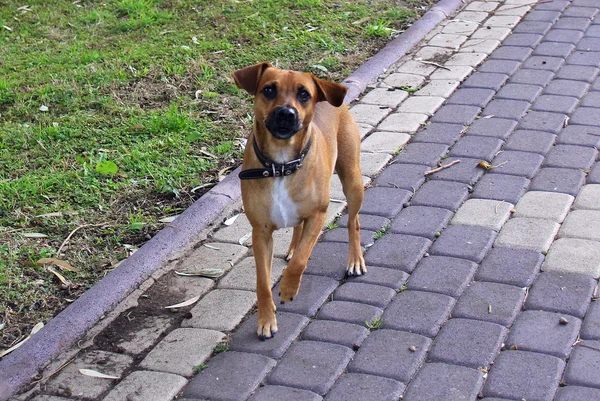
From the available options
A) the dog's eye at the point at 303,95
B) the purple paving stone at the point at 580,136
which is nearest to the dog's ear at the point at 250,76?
the dog's eye at the point at 303,95

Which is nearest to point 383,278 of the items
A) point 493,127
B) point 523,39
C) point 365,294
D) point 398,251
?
point 365,294

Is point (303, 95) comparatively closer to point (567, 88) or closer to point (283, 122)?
point (283, 122)

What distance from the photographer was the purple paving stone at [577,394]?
11.3ft

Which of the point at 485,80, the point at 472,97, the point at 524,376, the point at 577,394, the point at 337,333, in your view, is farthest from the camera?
the point at 485,80

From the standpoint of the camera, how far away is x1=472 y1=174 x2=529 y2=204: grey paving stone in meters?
5.21

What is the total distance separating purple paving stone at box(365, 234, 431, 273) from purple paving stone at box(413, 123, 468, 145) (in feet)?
4.46

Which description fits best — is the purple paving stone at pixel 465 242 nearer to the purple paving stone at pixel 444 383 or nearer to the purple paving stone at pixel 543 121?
the purple paving stone at pixel 444 383

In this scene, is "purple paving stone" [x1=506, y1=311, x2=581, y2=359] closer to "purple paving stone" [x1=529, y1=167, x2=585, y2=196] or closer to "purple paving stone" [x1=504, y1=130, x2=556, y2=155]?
"purple paving stone" [x1=529, y1=167, x2=585, y2=196]

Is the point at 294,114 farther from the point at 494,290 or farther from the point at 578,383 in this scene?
the point at 578,383

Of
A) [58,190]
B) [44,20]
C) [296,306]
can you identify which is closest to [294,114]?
[296,306]

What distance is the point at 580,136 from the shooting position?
591cm

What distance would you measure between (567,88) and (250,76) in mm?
3399

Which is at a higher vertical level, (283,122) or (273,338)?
(283,122)

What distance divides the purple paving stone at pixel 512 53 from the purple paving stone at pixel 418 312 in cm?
368
